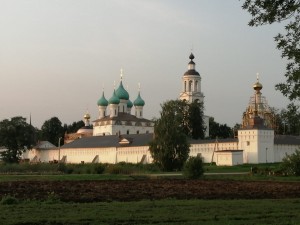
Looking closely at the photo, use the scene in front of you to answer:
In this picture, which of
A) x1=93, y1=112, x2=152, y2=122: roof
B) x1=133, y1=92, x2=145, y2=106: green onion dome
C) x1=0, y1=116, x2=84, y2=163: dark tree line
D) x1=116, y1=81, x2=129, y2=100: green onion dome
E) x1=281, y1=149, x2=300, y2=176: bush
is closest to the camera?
x1=281, y1=149, x2=300, y2=176: bush

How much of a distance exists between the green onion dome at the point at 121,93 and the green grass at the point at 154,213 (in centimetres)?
10027

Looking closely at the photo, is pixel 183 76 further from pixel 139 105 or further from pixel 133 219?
pixel 133 219

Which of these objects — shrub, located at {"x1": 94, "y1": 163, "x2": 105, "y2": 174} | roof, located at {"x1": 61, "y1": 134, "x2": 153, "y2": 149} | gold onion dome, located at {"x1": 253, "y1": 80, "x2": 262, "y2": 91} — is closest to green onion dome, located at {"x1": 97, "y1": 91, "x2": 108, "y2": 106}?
roof, located at {"x1": 61, "y1": 134, "x2": 153, "y2": 149}

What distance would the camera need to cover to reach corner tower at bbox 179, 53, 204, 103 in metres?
106

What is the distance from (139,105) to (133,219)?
10854 centimetres

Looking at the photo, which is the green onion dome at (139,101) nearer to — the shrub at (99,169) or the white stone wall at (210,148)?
the white stone wall at (210,148)

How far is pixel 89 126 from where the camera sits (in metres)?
130

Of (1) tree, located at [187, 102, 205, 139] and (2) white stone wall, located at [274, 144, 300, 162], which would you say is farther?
(1) tree, located at [187, 102, 205, 139]

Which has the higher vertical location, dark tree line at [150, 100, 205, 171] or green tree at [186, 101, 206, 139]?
green tree at [186, 101, 206, 139]

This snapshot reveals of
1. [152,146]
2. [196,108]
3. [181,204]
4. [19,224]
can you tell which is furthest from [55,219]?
[196,108]

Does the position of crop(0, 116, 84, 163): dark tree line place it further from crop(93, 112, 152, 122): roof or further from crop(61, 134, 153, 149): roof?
crop(93, 112, 152, 122): roof

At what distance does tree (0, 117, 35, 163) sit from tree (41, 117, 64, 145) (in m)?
46.1

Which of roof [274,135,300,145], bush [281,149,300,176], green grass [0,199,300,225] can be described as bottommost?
green grass [0,199,300,225]

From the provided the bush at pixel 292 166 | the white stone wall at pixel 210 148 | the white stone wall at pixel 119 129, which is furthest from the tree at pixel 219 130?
the bush at pixel 292 166
